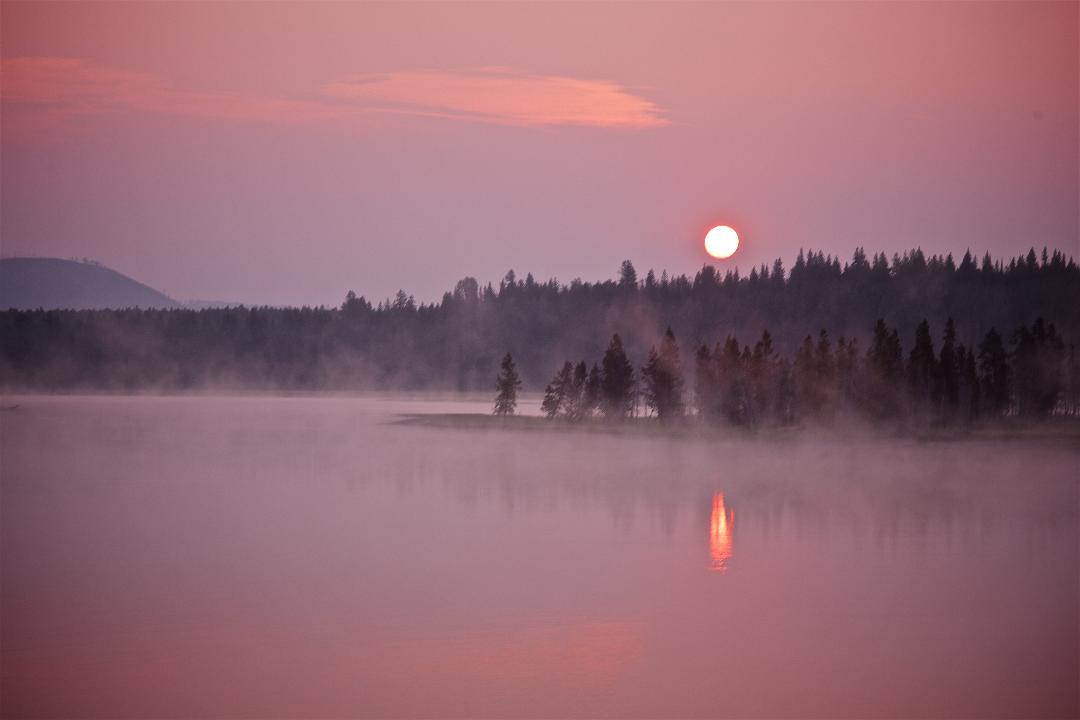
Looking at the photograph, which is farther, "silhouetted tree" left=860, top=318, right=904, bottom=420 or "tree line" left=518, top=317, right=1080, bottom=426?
"tree line" left=518, top=317, right=1080, bottom=426

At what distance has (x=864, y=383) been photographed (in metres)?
89.2

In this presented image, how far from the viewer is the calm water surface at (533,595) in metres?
19.2

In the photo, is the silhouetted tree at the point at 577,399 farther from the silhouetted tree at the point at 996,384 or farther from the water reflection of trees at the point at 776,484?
the silhouetted tree at the point at 996,384

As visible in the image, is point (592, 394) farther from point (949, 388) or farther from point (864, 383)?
point (949, 388)

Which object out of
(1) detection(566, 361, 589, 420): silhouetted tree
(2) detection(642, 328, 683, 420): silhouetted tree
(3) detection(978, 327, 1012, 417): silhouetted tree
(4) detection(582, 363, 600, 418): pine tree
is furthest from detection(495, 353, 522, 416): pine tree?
(3) detection(978, 327, 1012, 417): silhouetted tree

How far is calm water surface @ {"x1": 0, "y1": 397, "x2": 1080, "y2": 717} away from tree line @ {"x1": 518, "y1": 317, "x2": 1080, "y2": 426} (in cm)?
Result: 3421

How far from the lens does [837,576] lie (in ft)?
96.4

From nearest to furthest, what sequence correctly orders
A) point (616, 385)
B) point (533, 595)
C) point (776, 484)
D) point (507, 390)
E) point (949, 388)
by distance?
point (533, 595) → point (776, 484) → point (949, 388) → point (616, 385) → point (507, 390)

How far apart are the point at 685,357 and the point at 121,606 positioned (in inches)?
6411

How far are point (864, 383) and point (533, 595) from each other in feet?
224

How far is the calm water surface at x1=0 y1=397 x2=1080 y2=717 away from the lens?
1920cm

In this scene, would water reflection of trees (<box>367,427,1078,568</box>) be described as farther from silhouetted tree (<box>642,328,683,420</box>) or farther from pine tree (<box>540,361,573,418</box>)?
pine tree (<box>540,361,573,418</box>)

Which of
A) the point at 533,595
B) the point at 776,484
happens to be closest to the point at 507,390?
the point at 776,484

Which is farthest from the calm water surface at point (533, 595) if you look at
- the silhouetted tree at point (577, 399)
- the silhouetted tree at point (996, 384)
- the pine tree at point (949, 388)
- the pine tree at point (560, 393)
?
the pine tree at point (560, 393)
